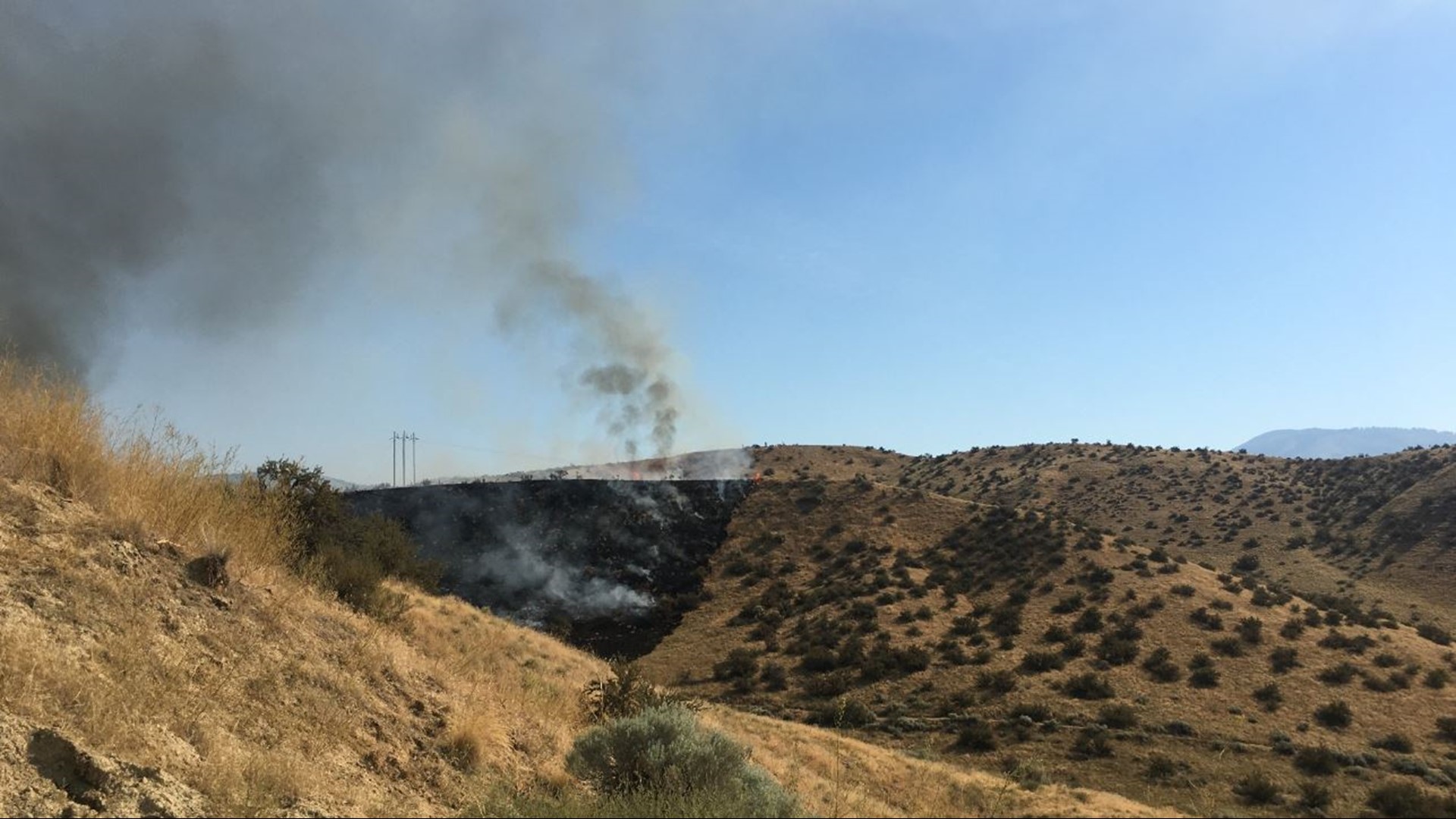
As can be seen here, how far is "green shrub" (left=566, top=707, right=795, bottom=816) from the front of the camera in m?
6.16

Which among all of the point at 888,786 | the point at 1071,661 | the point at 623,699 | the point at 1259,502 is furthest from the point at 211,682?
the point at 1259,502

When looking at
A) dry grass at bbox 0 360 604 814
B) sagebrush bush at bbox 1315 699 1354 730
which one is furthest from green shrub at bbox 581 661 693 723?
sagebrush bush at bbox 1315 699 1354 730

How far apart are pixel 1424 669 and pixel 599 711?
29217mm

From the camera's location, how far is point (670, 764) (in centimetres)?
717

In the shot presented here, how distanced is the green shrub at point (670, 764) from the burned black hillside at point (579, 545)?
26.5m

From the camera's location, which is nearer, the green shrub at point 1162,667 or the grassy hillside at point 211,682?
the grassy hillside at point 211,682

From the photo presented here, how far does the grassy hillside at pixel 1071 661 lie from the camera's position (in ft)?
60.5

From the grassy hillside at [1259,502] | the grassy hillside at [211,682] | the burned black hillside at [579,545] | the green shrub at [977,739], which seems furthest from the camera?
the grassy hillside at [1259,502]

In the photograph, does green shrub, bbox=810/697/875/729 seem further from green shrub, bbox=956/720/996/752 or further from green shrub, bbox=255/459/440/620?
green shrub, bbox=255/459/440/620

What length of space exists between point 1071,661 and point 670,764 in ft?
82.0

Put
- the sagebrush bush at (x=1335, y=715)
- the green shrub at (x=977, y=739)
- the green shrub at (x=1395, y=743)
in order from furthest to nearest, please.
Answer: the sagebrush bush at (x=1335, y=715), the green shrub at (x=977, y=739), the green shrub at (x=1395, y=743)

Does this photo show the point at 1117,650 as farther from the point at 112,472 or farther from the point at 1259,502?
the point at 1259,502

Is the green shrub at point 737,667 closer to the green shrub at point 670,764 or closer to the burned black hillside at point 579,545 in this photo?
the burned black hillside at point 579,545

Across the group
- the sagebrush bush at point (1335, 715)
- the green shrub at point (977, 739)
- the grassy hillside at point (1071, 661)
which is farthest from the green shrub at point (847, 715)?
the sagebrush bush at point (1335, 715)
